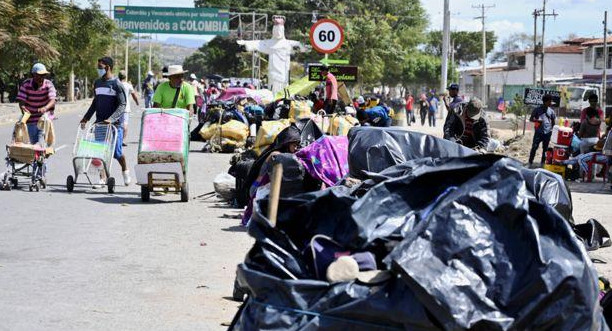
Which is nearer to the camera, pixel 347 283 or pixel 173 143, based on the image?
pixel 347 283

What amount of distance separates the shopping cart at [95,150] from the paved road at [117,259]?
0.28m

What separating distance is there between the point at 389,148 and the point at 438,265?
9.50 feet

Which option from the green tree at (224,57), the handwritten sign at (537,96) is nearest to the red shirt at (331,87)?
the handwritten sign at (537,96)

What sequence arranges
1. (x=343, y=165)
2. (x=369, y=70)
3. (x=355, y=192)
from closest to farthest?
(x=355, y=192)
(x=343, y=165)
(x=369, y=70)

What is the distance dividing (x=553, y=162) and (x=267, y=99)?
11.1m

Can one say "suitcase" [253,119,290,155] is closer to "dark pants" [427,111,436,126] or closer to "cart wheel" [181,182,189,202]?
"cart wheel" [181,182,189,202]

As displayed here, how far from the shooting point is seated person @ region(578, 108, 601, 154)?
68.3 feet

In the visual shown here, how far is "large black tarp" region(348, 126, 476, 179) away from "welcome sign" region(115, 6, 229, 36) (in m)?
58.7

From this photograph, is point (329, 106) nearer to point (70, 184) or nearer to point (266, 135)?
point (266, 135)

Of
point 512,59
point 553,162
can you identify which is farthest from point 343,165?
point 512,59

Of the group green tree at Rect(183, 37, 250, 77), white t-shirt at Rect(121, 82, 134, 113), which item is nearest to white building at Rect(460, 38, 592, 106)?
green tree at Rect(183, 37, 250, 77)

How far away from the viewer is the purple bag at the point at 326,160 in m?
9.04

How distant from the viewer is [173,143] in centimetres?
1309

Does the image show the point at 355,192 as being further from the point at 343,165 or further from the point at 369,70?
the point at 369,70
